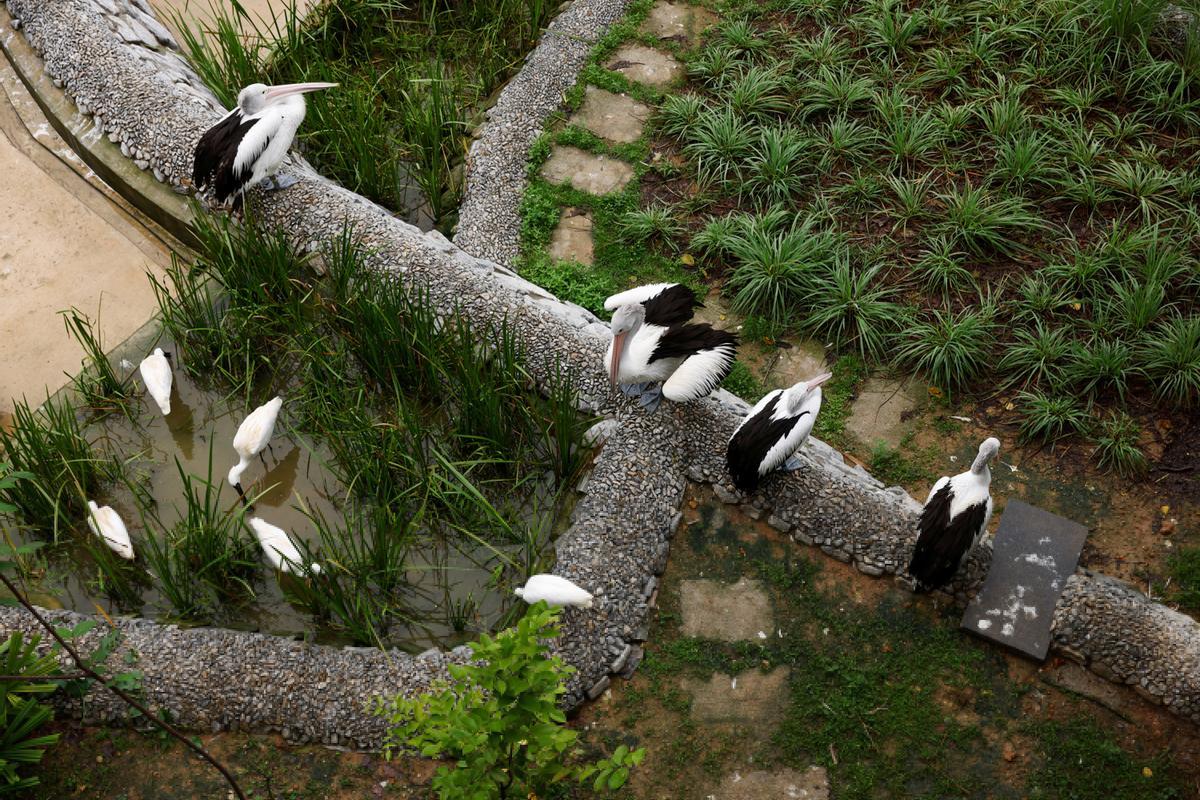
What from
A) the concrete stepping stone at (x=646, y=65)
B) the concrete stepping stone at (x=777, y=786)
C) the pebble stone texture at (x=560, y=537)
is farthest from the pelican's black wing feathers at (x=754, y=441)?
the concrete stepping stone at (x=646, y=65)

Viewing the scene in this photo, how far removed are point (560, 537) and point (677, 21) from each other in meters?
3.46

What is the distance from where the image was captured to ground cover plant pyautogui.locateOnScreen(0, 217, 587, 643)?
12.3ft

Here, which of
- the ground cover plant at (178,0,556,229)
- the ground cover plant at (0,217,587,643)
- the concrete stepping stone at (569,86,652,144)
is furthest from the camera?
the concrete stepping stone at (569,86,652,144)

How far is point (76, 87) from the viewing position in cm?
527

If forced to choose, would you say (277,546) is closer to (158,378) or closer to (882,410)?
(158,378)

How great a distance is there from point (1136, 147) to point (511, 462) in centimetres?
350

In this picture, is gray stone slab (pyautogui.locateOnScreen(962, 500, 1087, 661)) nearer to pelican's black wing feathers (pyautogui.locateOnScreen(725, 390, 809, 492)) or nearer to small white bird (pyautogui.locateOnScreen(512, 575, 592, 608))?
pelican's black wing feathers (pyautogui.locateOnScreen(725, 390, 809, 492))

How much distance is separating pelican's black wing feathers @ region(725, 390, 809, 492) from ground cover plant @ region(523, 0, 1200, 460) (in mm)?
946

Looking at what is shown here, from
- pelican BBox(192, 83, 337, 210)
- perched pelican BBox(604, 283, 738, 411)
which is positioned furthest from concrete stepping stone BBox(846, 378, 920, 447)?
pelican BBox(192, 83, 337, 210)

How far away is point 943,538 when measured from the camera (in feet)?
11.6

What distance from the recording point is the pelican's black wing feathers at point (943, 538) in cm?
353

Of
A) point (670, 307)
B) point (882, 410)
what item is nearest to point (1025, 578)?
point (882, 410)

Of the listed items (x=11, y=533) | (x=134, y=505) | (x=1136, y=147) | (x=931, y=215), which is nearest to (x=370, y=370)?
(x=134, y=505)

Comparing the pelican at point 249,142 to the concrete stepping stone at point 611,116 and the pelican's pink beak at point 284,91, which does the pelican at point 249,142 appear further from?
the concrete stepping stone at point 611,116
